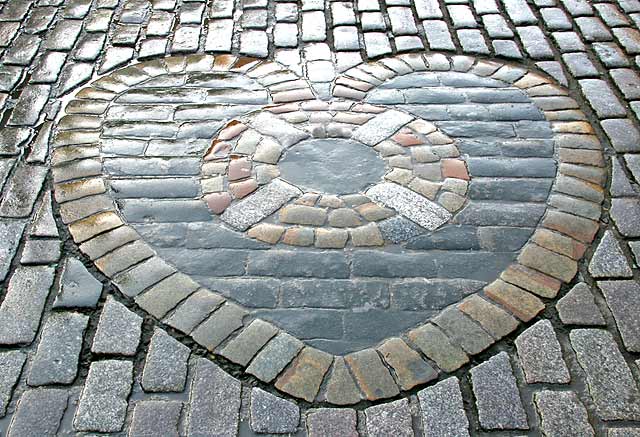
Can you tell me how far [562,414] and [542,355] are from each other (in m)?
0.28

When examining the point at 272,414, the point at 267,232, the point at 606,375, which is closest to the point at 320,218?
the point at 267,232

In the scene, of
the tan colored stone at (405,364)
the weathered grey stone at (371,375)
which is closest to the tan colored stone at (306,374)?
the weathered grey stone at (371,375)

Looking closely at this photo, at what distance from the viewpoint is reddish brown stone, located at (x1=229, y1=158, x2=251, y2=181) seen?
378cm

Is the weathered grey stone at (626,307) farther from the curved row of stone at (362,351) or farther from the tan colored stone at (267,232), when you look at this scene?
the tan colored stone at (267,232)

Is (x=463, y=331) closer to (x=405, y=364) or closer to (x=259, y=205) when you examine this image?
(x=405, y=364)

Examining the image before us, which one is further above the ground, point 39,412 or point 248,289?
point 39,412

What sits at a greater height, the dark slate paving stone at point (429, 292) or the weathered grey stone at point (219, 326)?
the weathered grey stone at point (219, 326)

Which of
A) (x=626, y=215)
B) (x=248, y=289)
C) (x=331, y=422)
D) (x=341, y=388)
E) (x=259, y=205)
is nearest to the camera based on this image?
(x=331, y=422)

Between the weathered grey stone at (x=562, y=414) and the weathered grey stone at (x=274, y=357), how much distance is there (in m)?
0.98

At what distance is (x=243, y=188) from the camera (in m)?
3.71

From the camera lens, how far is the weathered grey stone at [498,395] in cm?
259

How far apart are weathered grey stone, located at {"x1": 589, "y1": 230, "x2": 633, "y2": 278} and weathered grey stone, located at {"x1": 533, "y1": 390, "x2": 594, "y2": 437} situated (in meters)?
0.75

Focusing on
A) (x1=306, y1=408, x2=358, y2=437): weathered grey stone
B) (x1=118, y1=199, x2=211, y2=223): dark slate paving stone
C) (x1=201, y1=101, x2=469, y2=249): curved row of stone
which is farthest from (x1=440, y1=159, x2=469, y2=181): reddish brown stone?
(x1=306, y1=408, x2=358, y2=437): weathered grey stone

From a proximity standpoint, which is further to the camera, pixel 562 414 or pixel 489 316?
pixel 489 316
